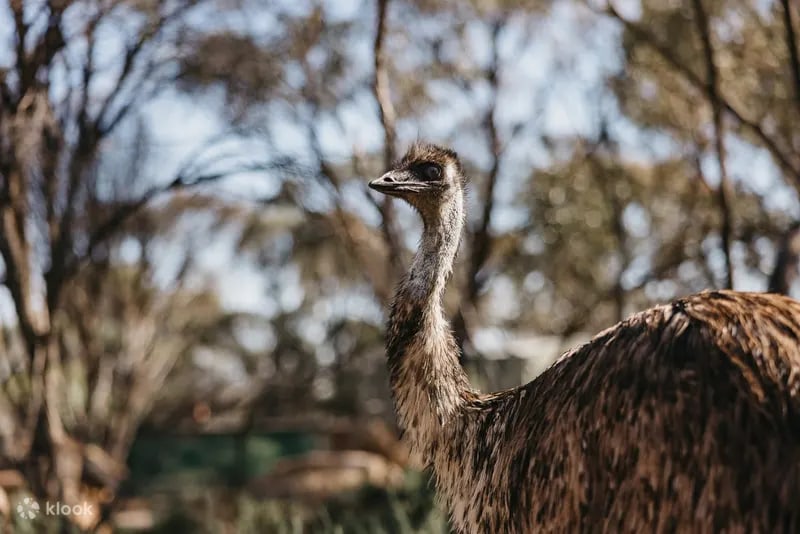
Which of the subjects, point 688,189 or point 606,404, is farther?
point 688,189

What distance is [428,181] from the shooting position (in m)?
4.22

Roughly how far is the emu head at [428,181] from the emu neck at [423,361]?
0.25 m

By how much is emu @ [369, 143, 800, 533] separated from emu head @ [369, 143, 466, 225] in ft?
2.91

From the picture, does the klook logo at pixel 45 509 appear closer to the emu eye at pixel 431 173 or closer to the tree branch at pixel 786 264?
the emu eye at pixel 431 173

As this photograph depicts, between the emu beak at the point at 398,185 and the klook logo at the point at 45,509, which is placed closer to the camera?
the emu beak at the point at 398,185

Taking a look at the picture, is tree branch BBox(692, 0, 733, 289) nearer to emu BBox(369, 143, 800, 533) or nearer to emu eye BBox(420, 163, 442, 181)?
emu eye BBox(420, 163, 442, 181)

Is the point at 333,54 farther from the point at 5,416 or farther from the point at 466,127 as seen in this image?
the point at 5,416

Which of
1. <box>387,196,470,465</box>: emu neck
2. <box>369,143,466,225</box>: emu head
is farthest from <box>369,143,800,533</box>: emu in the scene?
<box>369,143,466,225</box>: emu head

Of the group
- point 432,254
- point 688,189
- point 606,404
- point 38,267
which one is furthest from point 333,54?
point 606,404

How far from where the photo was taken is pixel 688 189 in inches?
662

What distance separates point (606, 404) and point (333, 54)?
10743 millimetres

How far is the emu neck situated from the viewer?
387 cm

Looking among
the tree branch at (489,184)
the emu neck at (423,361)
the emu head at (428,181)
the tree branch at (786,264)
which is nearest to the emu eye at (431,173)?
the emu head at (428,181)

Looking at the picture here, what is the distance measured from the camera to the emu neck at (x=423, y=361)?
3.87 meters
